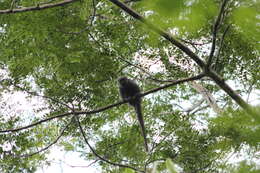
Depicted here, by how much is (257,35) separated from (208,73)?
83 cm

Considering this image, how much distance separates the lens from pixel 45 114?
6027 mm

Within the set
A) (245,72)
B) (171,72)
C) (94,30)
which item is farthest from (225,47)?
(94,30)

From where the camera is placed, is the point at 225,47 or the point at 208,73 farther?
the point at 225,47

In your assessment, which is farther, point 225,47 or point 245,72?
point 245,72

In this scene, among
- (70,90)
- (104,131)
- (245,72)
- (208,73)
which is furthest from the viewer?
(104,131)

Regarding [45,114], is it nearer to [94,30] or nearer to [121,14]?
[94,30]

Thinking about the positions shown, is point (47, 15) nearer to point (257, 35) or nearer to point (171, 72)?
point (171, 72)

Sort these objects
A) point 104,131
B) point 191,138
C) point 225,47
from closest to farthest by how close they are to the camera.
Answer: point 225,47, point 191,138, point 104,131

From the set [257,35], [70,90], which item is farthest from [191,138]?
[257,35]

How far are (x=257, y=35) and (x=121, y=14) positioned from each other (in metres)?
4.80

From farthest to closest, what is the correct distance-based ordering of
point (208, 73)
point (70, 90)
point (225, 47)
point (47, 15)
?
point (225, 47) < point (70, 90) < point (47, 15) < point (208, 73)

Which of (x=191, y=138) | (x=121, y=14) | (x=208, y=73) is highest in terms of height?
(x=121, y=14)

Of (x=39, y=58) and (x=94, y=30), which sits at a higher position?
(x=94, y=30)

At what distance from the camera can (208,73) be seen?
7.20 feet
